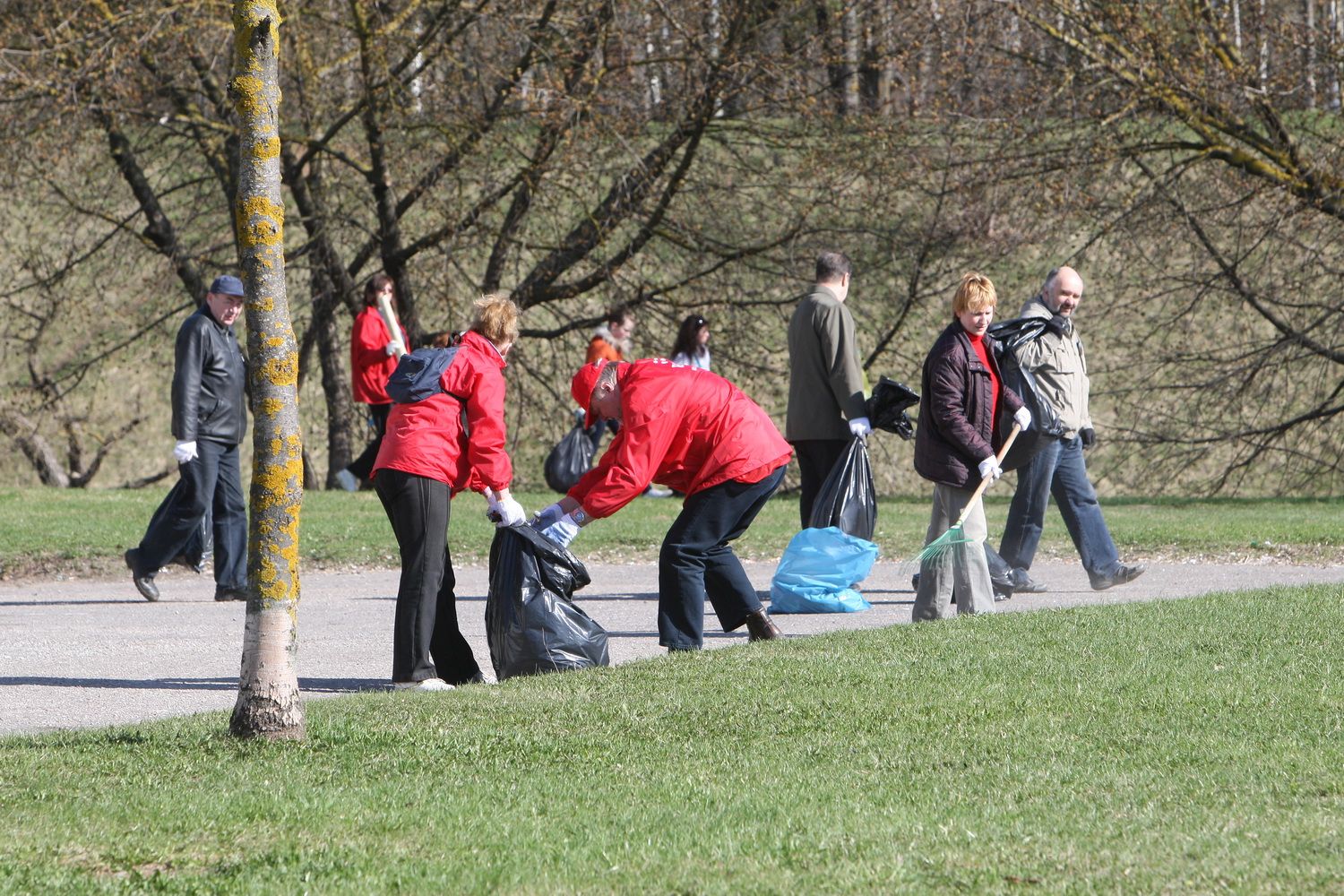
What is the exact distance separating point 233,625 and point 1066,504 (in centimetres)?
454

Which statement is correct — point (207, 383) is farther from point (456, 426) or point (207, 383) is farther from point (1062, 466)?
point (1062, 466)

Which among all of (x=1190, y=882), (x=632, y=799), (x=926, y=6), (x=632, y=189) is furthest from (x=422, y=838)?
(x=926, y=6)

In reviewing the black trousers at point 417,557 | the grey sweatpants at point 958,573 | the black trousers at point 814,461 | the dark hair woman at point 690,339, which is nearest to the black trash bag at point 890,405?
the black trousers at point 814,461

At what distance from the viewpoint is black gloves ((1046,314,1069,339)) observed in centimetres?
888

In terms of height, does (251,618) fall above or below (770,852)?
above

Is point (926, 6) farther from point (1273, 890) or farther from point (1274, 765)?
point (1273, 890)

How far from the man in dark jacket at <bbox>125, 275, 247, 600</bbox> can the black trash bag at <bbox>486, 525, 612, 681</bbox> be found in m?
3.26

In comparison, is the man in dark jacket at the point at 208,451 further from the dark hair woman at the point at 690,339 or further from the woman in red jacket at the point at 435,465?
the dark hair woman at the point at 690,339

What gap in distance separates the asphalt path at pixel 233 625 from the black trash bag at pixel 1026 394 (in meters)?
0.83

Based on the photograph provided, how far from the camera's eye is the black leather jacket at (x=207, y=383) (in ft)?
30.3

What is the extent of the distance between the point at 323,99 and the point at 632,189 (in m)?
3.21

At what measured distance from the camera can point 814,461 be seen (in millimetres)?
9203

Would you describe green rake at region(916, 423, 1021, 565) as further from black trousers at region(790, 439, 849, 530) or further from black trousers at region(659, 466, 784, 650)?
black trousers at region(790, 439, 849, 530)

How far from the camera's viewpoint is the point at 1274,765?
4.63 metres
